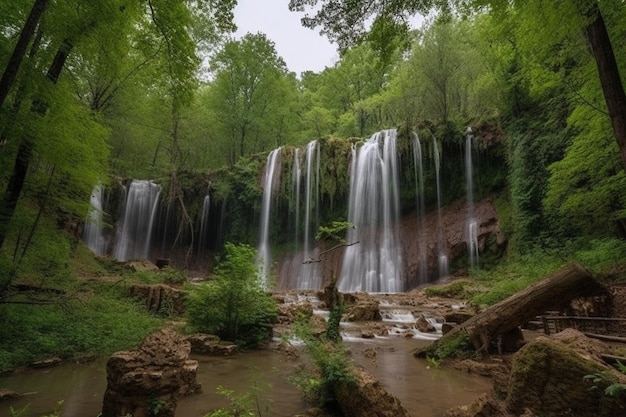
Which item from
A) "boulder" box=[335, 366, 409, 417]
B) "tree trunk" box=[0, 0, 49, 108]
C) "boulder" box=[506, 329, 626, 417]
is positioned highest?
"tree trunk" box=[0, 0, 49, 108]

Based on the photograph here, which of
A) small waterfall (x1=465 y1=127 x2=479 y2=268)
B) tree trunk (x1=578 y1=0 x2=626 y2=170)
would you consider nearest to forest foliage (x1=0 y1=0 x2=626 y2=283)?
tree trunk (x1=578 y1=0 x2=626 y2=170)

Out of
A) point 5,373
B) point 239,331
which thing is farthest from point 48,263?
point 239,331

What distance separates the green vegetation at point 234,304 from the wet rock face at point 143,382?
3.33 metres

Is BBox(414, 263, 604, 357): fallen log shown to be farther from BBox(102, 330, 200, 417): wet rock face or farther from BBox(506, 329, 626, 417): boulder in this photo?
BBox(102, 330, 200, 417): wet rock face

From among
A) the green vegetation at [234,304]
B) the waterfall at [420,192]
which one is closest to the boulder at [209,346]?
the green vegetation at [234,304]

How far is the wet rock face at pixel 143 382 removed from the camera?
299 centimetres

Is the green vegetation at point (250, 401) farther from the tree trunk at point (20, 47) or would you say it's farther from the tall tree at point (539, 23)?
the tall tree at point (539, 23)

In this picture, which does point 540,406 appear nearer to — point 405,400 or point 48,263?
point 405,400

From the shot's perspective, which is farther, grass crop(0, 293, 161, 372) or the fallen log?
the fallen log

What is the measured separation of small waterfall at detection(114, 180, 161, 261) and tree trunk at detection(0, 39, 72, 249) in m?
19.1

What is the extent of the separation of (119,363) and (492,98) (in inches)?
888

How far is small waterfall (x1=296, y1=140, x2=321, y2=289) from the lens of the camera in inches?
886

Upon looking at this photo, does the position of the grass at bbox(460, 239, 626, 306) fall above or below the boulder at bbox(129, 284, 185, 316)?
above

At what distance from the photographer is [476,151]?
19703 millimetres
